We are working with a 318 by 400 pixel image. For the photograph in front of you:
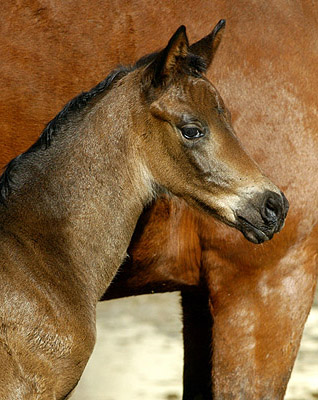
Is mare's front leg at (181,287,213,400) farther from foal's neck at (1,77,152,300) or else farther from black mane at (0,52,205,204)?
black mane at (0,52,205,204)

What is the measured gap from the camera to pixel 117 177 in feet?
13.6

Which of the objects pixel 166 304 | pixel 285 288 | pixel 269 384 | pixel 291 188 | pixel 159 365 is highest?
pixel 291 188

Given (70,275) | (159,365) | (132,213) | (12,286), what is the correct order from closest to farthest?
(12,286), (70,275), (132,213), (159,365)

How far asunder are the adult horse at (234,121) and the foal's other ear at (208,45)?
9.7 inches

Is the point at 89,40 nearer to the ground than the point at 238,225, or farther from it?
farther from it

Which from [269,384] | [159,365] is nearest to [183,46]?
[269,384]

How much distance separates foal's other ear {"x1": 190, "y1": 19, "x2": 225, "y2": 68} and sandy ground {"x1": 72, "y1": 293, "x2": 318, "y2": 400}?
2933 millimetres

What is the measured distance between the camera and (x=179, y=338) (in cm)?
846

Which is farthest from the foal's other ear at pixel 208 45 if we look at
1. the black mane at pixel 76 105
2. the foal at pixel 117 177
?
Result: the black mane at pixel 76 105

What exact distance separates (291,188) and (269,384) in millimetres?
1029

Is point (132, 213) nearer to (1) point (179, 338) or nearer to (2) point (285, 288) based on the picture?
(2) point (285, 288)

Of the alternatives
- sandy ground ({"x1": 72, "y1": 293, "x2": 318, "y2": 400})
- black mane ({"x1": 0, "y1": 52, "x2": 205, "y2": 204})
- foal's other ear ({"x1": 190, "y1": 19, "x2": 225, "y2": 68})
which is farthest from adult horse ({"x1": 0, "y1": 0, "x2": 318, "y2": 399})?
sandy ground ({"x1": 72, "y1": 293, "x2": 318, "y2": 400})

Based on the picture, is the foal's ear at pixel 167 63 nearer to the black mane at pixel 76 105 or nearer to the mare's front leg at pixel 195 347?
the black mane at pixel 76 105

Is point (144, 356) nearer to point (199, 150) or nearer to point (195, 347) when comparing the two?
point (195, 347)
